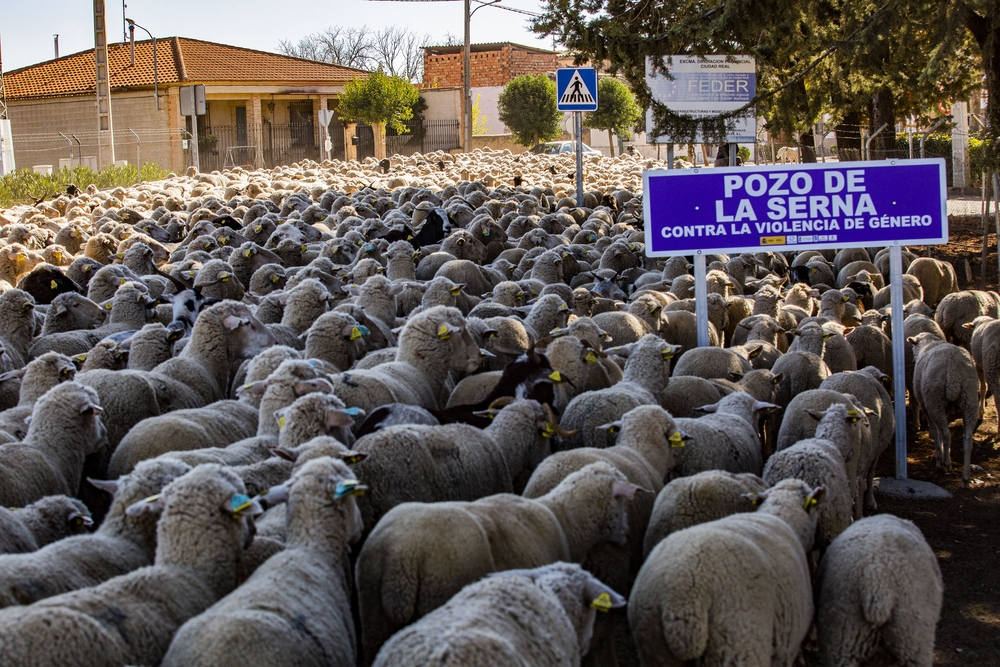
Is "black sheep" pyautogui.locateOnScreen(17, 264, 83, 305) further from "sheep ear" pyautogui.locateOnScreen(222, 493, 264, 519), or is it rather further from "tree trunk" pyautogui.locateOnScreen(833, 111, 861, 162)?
"tree trunk" pyautogui.locateOnScreen(833, 111, 861, 162)

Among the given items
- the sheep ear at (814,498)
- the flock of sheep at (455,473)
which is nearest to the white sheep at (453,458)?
the flock of sheep at (455,473)

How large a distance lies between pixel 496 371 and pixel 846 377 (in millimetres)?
2445

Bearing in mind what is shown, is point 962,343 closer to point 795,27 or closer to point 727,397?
point 795,27

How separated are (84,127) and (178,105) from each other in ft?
16.4

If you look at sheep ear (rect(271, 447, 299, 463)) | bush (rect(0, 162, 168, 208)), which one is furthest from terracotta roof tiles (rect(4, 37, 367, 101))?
sheep ear (rect(271, 447, 299, 463))

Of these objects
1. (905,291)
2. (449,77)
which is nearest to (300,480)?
(905,291)

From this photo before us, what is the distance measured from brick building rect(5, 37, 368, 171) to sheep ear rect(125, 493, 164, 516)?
1383 inches

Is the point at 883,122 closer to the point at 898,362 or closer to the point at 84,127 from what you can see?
the point at 898,362

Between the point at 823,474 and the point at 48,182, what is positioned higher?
the point at 48,182

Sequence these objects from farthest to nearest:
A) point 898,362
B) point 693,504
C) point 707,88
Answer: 1. point 707,88
2. point 898,362
3. point 693,504

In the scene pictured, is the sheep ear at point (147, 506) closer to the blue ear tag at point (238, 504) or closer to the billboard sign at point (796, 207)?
the blue ear tag at point (238, 504)

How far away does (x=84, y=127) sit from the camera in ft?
141

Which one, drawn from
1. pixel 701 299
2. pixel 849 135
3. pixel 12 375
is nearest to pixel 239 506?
pixel 12 375

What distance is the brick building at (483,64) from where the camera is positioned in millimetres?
69438
